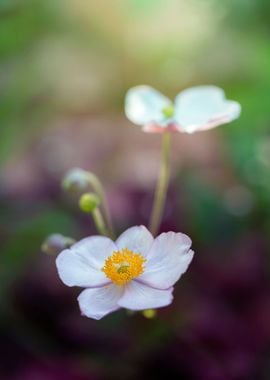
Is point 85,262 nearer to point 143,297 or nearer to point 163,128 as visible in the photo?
point 143,297

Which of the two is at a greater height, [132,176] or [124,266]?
[132,176]

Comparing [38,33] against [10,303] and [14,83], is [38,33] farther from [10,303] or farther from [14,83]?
[10,303]

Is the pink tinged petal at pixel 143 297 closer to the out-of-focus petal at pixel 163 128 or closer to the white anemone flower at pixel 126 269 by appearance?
the white anemone flower at pixel 126 269

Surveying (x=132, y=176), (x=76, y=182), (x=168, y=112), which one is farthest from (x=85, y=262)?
(x=132, y=176)

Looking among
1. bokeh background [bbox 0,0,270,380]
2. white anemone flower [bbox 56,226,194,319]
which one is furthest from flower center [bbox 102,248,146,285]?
bokeh background [bbox 0,0,270,380]

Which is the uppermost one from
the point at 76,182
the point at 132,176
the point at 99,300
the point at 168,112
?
the point at 132,176

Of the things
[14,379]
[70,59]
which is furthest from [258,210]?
[70,59]

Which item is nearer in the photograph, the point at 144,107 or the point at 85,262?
the point at 85,262
